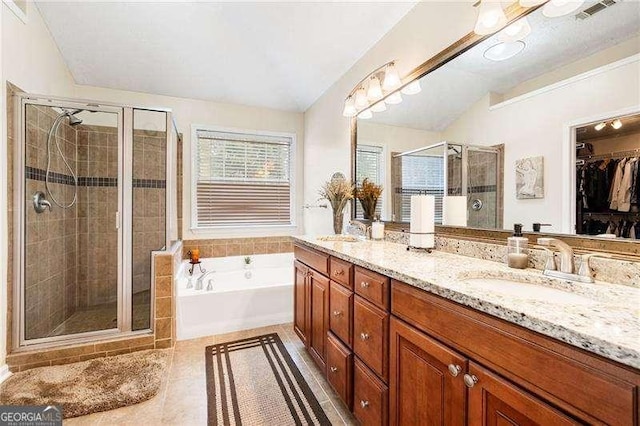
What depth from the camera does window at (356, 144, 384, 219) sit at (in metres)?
2.29

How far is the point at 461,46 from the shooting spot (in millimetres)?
1574

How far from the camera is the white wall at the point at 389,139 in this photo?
6.13ft

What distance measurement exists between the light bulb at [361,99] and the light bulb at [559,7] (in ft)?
4.18

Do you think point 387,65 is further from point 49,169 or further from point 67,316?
point 67,316

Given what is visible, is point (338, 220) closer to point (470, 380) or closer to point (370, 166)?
point (370, 166)

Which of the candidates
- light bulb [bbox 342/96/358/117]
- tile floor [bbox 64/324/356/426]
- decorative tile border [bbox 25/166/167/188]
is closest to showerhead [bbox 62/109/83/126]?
decorative tile border [bbox 25/166/167/188]

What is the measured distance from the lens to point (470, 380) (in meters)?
0.80

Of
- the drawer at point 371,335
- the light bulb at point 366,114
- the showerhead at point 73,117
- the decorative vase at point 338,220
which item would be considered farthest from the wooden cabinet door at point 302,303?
the showerhead at point 73,117

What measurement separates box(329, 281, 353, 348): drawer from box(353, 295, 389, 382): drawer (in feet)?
0.14

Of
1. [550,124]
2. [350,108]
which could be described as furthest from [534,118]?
[350,108]

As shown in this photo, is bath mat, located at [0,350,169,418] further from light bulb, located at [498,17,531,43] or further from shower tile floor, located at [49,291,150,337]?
light bulb, located at [498,17,531,43]

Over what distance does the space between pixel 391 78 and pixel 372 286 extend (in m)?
1.53

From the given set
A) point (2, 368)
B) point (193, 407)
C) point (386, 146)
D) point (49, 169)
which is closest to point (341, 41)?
point (386, 146)

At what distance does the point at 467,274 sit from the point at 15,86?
2.99 meters
